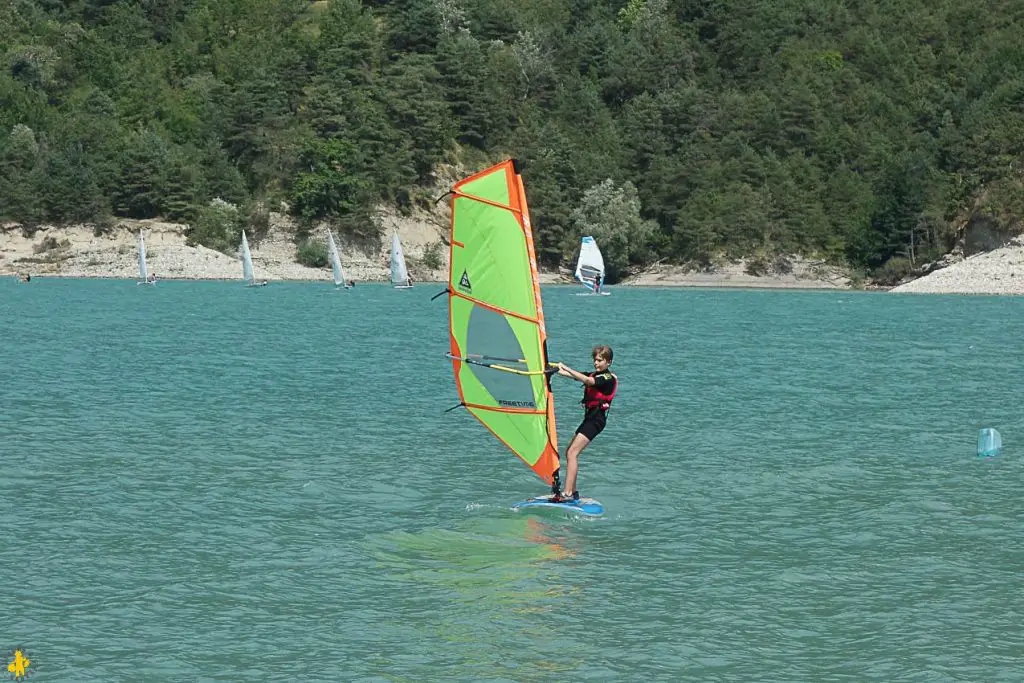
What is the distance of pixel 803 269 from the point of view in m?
155

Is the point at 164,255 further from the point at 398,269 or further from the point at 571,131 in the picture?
the point at 571,131

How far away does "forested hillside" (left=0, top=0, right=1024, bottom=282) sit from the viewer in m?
156

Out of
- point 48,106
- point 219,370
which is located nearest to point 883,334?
point 219,370

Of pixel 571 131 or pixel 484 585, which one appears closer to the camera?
pixel 484 585

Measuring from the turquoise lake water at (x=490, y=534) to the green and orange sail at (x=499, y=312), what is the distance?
221 centimetres

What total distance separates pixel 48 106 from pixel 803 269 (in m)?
104

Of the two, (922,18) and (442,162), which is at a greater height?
(922,18)

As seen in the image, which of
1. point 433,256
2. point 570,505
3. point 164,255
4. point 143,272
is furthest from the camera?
point 433,256

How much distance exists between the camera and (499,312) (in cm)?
2252

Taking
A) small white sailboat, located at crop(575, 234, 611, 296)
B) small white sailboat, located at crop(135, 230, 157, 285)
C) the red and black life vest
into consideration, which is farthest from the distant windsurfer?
small white sailboat, located at crop(135, 230, 157, 285)

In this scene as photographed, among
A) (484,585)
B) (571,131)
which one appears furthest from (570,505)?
(571,131)

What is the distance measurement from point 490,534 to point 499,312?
394 cm

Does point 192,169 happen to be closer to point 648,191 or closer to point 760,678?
point 648,191

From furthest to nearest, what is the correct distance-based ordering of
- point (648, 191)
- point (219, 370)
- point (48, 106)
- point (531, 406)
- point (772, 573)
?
1. point (48, 106)
2. point (648, 191)
3. point (219, 370)
4. point (531, 406)
5. point (772, 573)
